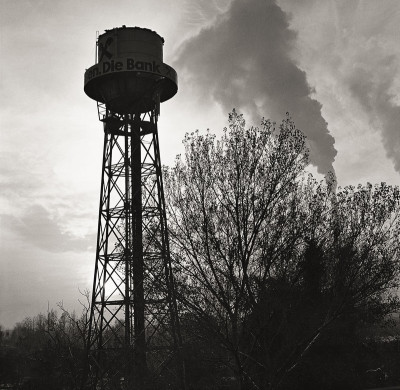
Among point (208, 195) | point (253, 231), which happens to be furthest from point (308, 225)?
point (208, 195)

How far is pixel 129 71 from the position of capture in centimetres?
2216

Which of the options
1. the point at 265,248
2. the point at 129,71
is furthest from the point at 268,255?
the point at 129,71

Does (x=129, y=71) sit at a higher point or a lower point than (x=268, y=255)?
higher

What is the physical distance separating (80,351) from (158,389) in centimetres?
947

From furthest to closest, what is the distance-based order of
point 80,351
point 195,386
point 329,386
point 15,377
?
point 15,377 < point 80,351 < point 195,386 < point 329,386

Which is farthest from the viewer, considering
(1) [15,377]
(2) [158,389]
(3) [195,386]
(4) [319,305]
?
(1) [15,377]

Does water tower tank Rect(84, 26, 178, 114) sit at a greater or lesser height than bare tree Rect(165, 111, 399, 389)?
greater

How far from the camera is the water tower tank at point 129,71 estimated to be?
73.3ft

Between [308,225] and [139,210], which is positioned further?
[139,210]

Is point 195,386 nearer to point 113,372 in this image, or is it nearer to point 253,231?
point 113,372

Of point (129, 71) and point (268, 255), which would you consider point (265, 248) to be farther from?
point (129, 71)

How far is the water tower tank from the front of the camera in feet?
73.3

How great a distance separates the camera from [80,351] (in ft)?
91.8

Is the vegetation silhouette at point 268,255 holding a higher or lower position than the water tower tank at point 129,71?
lower
